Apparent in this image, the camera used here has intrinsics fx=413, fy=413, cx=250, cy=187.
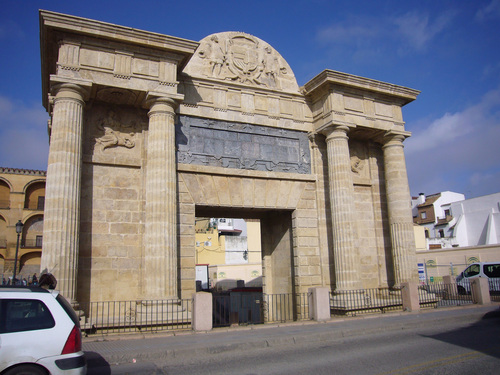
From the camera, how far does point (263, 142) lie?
14.7m

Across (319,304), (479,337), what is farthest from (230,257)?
(479,337)

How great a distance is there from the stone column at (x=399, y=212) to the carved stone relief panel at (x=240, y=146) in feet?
10.9

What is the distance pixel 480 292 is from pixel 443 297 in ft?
9.96

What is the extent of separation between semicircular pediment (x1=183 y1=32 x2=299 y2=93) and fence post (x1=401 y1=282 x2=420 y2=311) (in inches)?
317

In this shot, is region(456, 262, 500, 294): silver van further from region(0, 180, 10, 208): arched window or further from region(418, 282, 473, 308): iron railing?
region(0, 180, 10, 208): arched window

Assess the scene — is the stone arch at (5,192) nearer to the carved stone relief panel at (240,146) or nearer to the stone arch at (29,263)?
the stone arch at (29,263)

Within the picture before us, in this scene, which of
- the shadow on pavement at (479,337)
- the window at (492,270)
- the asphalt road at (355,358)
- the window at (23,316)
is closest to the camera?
the window at (23,316)

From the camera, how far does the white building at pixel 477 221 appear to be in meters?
36.6

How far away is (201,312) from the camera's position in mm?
10414

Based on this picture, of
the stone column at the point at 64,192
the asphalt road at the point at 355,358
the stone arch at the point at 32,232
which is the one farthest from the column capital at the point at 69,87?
the stone arch at the point at 32,232

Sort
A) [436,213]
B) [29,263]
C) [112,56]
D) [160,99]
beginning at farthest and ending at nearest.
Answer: [436,213]
[29,263]
[160,99]
[112,56]

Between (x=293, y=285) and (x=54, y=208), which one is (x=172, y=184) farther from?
(x=293, y=285)

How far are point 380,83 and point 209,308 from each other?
35.0ft

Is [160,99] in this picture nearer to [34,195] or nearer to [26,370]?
[26,370]
